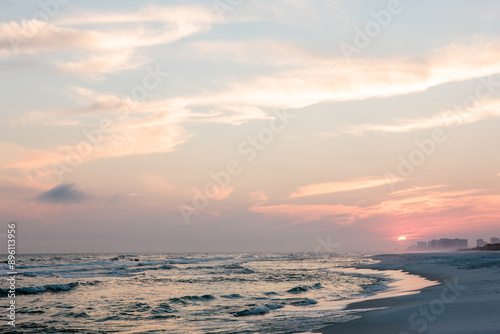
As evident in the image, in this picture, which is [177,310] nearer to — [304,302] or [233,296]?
[233,296]

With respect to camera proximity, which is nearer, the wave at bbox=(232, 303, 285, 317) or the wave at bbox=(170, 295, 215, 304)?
the wave at bbox=(232, 303, 285, 317)

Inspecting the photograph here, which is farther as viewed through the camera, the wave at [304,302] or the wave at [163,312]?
the wave at [304,302]

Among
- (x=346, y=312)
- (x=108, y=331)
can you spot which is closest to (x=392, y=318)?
(x=346, y=312)

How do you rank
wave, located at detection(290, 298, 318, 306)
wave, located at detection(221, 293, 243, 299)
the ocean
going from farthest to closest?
wave, located at detection(221, 293, 243, 299) < wave, located at detection(290, 298, 318, 306) < the ocean

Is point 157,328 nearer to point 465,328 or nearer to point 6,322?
point 6,322

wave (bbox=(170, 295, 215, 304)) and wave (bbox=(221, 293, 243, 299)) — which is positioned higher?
wave (bbox=(170, 295, 215, 304))

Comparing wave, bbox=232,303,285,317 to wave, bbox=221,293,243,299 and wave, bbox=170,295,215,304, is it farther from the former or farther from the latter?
wave, bbox=221,293,243,299

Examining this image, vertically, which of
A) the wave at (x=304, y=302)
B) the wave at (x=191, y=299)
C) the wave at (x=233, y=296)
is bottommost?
the wave at (x=233, y=296)

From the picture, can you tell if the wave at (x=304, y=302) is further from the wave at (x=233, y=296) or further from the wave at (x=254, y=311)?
the wave at (x=233, y=296)

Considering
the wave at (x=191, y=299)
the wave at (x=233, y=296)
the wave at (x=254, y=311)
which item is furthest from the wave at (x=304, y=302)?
the wave at (x=191, y=299)

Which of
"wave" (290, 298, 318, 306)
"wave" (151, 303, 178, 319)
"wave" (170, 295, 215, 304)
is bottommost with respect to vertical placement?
"wave" (170, 295, 215, 304)

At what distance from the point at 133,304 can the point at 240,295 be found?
8.15m

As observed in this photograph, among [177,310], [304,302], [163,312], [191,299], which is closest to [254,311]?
[177,310]

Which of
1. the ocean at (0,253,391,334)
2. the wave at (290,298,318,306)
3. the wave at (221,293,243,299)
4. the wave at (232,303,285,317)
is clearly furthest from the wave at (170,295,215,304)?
the wave at (290,298,318,306)
